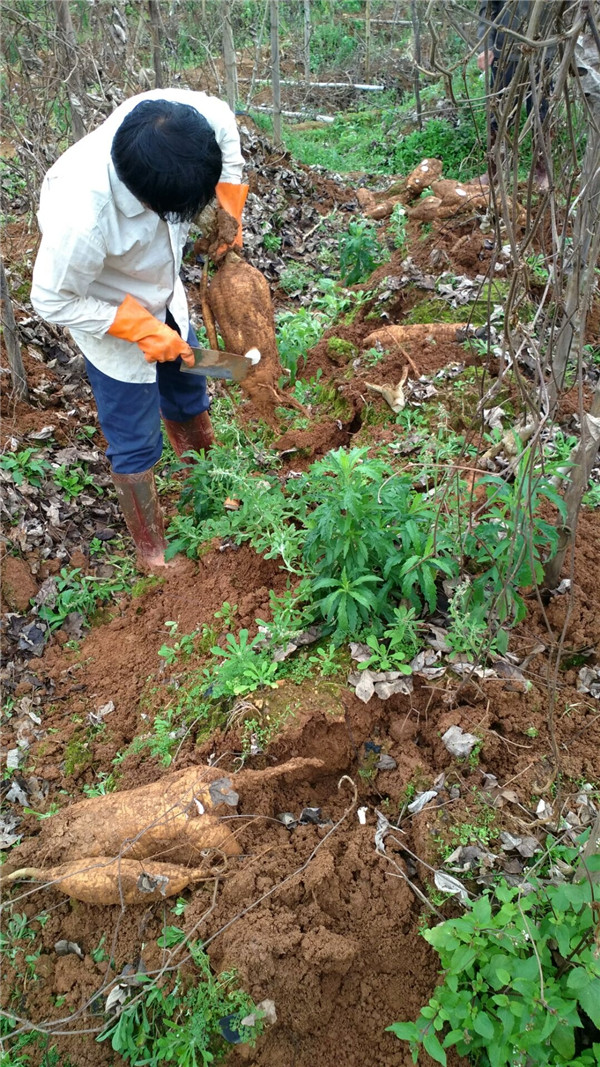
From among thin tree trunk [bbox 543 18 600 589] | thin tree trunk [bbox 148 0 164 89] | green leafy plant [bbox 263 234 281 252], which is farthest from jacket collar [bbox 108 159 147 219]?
green leafy plant [bbox 263 234 281 252]

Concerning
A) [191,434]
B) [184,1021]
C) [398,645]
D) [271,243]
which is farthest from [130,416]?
[271,243]

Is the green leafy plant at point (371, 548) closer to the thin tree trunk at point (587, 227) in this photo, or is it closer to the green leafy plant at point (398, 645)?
the green leafy plant at point (398, 645)

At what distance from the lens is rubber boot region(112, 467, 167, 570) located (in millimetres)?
3385

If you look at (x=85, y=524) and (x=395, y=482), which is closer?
(x=395, y=482)

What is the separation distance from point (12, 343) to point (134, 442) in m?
1.33

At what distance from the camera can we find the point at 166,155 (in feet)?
7.75

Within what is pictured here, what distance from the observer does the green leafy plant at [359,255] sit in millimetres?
5914

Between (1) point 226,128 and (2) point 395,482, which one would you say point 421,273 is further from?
(2) point 395,482

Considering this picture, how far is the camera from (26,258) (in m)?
5.12

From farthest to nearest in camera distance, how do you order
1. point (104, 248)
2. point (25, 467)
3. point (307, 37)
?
point (307, 37) < point (25, 467) < point (104, 248)

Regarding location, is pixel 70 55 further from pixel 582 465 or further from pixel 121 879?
pixel 121 879

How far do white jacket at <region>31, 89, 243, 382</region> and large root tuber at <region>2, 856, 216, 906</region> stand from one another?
82.1 inches

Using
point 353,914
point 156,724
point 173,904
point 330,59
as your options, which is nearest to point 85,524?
point 156,724

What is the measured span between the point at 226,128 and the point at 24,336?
7.28 feet
